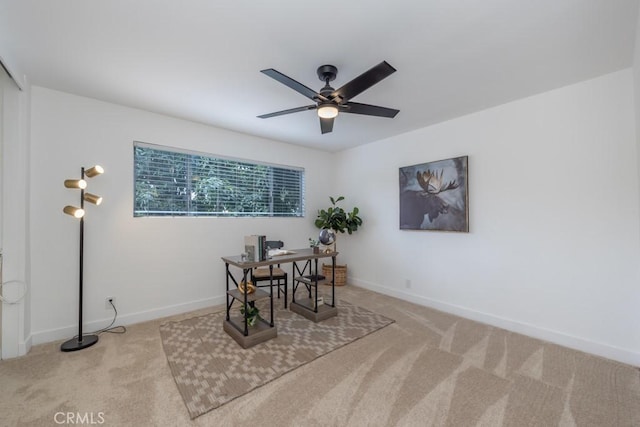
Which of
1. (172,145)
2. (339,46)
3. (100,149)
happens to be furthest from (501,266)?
(100,149)

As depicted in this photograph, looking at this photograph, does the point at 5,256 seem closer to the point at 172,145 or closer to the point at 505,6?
the point at 172,145

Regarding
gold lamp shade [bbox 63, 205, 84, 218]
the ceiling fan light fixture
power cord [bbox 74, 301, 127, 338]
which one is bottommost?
power cord [bbox 74, 301, 127, 338]

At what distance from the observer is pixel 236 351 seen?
2.49 metres

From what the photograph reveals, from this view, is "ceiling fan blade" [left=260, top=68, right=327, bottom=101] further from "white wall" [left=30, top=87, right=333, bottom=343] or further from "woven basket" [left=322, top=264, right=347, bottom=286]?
"woven basket" [left=322, top=264, right=347, bottom=286]

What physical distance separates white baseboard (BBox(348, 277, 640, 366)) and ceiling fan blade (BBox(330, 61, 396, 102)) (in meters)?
3.01

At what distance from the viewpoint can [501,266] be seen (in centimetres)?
308

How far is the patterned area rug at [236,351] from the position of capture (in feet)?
6.44

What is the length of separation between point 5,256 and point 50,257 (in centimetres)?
37

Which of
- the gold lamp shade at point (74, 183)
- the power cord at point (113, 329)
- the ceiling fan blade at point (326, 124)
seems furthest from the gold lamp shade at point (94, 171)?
the ceiling fan blade at point (326, 124)

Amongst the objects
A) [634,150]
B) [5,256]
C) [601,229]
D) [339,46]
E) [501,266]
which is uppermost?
[339,46]

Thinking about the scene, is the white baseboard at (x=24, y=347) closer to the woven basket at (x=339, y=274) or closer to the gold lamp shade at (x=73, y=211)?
the gold lamp shade at (x=73, y=211)

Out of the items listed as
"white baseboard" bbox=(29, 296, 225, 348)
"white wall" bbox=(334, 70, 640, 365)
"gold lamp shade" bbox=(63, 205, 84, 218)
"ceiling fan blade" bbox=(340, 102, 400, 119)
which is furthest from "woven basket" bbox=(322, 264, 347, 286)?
"gold lamp shade" bbox=(63, 205, 84, 218)

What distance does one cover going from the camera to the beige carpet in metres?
1.70

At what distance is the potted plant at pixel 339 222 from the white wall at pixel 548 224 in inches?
44.7
